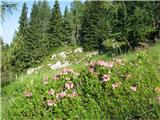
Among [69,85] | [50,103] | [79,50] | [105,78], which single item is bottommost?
[79,50]

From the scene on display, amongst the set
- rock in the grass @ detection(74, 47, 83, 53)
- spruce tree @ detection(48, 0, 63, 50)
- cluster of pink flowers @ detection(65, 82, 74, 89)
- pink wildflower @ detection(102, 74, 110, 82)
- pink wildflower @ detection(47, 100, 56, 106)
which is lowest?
rock in the grass @ detection(74, 47, 83, 53)

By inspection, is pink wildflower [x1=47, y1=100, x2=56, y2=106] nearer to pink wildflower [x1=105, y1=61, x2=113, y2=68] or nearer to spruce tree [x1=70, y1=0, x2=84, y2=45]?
pink wildflower [x1=105, y1=61, x2=113, y2=68]

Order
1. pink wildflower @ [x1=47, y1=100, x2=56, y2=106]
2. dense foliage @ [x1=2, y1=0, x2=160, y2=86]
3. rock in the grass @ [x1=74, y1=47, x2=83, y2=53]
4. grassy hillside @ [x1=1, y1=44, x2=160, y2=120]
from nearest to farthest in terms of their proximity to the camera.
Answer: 1. grassy hillside @ [x1=1, y1=44, x2=160, y2=120]
2. pink wildflower @ [x1=47, y1=100, x2=56, y2=106]
3. dense foliage @ [x1=2, y1=0, x2=160, y2=86]
4. rock in the grass @ [x1=74, y1=47, x2=83, y2=53]

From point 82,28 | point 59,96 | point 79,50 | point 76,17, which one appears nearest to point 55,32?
point 82,28

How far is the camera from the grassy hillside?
5617mm

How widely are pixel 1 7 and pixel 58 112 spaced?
41.8ft

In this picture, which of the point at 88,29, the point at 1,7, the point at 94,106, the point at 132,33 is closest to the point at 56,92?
the point at 94,106

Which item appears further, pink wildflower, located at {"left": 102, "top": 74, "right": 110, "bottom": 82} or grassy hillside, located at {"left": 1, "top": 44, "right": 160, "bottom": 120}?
pink wildflower, located at {"left": 102, "top": 74, "right": 110, "bottom": 82}

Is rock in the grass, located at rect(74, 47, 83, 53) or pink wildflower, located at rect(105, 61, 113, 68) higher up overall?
pink wildflower, located at rect(105, 61, 113, 68)

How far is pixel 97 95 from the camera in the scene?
589cm

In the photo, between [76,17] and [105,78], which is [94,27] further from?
[105,78]

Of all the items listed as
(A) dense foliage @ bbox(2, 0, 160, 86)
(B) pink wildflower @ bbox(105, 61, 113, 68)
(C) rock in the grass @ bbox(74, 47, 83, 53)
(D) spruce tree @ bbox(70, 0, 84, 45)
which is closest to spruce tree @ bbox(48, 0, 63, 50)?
(A) dense foliage @ bbox(2, 0, 160, 86)

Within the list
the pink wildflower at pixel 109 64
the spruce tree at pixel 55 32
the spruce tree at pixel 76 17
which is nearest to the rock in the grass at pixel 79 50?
the spruce tree at pixel 55 32

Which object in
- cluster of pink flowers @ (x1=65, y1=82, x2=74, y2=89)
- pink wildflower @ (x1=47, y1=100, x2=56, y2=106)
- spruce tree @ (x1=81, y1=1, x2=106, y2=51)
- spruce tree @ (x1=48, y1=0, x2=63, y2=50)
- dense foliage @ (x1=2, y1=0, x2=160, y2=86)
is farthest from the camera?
spruce tree @ (x1=48, y1=0, x2=63, y2=50)
